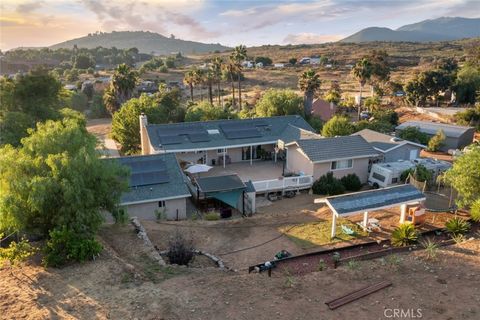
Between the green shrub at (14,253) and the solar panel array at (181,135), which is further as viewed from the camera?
the solar panel array at (181,135)

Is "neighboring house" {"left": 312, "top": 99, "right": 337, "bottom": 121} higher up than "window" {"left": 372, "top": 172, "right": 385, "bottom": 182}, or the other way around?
"neighboring house" {"left": 312, "top": 99, "right": 337, "bottom": 121}

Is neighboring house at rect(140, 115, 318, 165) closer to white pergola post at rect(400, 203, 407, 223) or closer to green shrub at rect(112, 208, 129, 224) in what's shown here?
white pergola post at rect(400, 203, 407, 223)

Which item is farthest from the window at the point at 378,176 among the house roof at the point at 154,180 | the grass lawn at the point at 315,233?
the house roof at the point at 154,180

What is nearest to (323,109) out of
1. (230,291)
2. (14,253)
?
(230,291)

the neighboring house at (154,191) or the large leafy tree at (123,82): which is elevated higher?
the large leafy tree at (123,82)

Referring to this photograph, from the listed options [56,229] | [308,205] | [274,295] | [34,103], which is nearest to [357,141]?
[308,205]

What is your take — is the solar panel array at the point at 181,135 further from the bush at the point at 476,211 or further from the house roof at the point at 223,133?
the bush at the point at 476,211


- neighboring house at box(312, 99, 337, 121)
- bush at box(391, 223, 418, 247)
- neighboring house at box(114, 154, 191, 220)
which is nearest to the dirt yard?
bush at box(391, 223, 418, 247)
